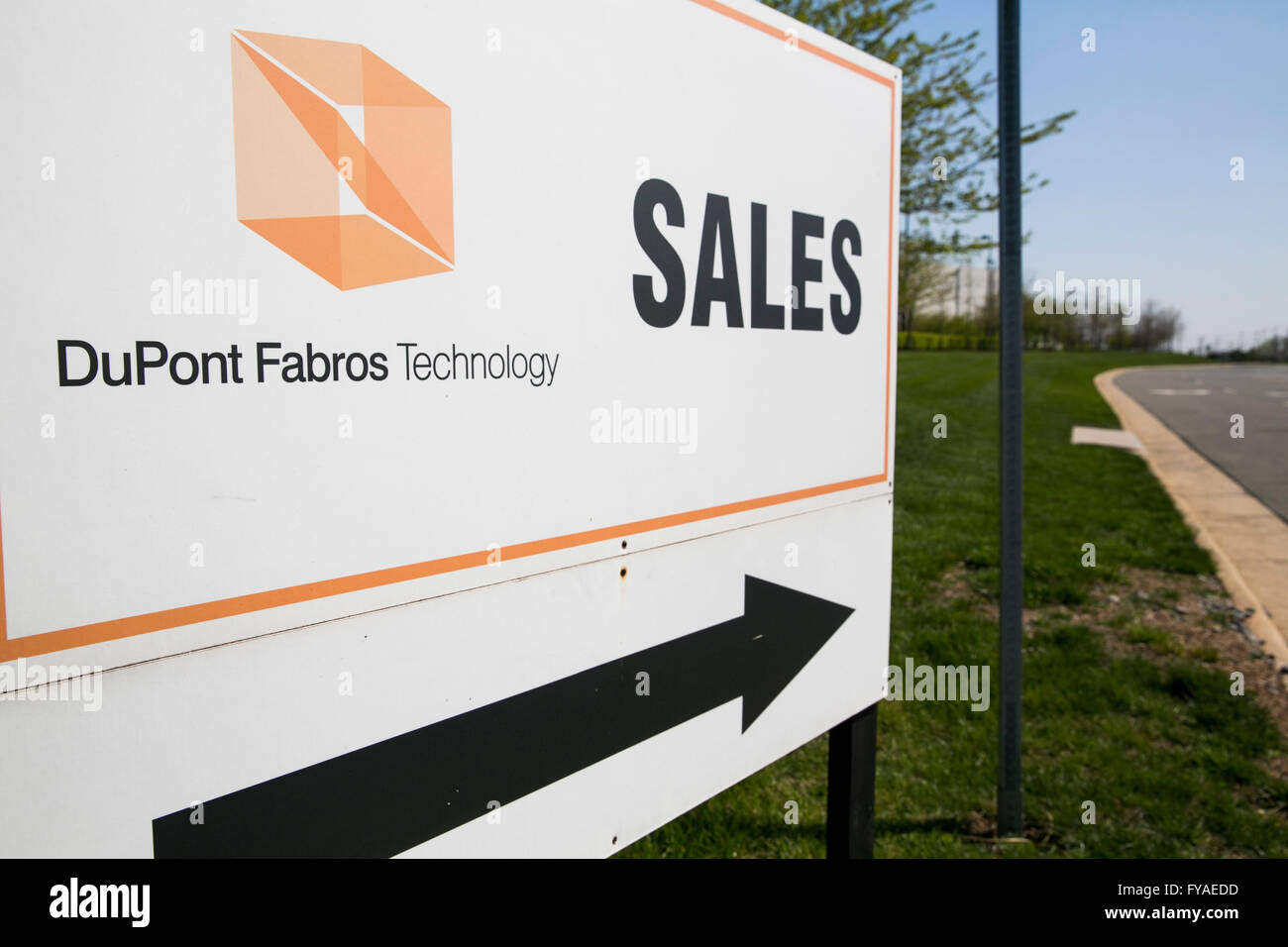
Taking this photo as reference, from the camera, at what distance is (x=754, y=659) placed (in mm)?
2102

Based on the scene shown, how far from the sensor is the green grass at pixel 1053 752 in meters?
3.27

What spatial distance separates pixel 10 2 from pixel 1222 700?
199 inches

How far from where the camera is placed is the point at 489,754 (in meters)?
1.55

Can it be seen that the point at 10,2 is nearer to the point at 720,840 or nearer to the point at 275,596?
the point at 275,596

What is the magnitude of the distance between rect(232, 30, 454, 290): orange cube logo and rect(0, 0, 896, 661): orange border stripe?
0.43 meters

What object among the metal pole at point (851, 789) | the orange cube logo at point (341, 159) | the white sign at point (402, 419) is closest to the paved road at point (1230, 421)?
the metal pole at point (851, 789)

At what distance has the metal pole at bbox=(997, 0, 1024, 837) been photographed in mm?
3143

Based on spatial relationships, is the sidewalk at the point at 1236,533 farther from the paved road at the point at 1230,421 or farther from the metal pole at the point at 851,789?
the metal pole at the point at 851,789

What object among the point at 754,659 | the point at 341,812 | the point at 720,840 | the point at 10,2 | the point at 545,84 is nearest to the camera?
the point at 10,2

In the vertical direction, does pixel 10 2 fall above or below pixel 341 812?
above

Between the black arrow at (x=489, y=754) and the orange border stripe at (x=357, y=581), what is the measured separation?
0.24m

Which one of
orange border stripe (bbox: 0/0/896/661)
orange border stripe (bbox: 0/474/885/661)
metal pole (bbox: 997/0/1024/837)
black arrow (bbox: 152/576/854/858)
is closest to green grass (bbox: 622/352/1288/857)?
metal pole (bbox: 997/0/1024/837)

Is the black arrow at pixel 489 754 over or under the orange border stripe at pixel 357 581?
under
